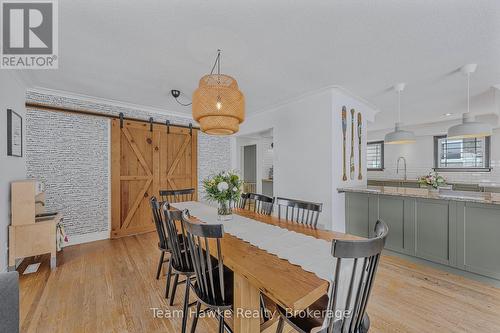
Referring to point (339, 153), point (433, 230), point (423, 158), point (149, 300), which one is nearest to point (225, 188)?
point (149, 300)

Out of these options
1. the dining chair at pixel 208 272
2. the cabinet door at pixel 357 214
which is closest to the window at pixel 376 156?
the cabinet door at pixel 357 214

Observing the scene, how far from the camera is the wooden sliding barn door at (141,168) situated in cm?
395

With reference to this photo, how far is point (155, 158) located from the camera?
4406 millimetres

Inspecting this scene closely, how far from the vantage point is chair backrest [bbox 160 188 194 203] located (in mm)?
3425

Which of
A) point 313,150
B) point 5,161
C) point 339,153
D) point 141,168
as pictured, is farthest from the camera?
point 141,168

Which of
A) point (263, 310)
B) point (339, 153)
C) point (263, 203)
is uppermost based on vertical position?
point (339, 153)

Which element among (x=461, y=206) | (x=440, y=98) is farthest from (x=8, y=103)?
(x=440, y=98)

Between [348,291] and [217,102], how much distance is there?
5.57 ft

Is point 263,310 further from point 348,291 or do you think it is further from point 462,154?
point 462,154

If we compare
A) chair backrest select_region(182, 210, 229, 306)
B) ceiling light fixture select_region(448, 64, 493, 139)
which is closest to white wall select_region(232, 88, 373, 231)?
ceiling light fixture select_region(448, 64, 493, 139)

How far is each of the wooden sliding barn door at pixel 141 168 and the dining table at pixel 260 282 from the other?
323 cm

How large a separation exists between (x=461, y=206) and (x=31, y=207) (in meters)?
5.28

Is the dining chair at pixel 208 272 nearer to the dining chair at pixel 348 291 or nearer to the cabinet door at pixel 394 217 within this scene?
the dining chair at pixel 348 291

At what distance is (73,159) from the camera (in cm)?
356
